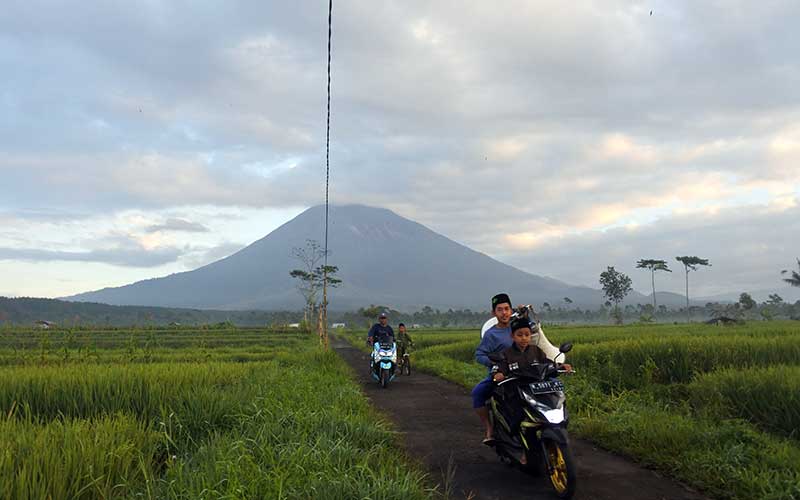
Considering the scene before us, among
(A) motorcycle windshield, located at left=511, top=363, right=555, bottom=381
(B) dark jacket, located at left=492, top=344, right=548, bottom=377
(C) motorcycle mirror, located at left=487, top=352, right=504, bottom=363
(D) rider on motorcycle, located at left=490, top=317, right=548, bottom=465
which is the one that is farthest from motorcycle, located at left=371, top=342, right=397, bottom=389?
(A) motorcycle windshield, located at left=511, top=363, right=555, bottom=381

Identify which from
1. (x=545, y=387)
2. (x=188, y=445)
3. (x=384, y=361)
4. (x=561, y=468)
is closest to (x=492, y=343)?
(x=545, y=387)

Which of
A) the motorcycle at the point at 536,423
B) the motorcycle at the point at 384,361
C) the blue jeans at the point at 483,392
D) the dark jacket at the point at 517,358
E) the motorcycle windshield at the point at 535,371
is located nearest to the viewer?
the motorcycle at the point at 536,423

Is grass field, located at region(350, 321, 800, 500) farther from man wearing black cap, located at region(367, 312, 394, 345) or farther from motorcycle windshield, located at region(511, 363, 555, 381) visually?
man wearing black cap, located at region(367, 312, 394, 345)

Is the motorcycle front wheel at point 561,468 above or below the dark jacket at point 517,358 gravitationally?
below

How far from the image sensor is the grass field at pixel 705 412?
4.71 meters

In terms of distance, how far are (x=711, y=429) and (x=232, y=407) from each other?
18.5 feet

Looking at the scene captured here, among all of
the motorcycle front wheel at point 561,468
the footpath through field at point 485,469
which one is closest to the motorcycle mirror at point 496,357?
the motorcycle front wheel at point 561,468

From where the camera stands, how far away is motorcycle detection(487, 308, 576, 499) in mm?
4484

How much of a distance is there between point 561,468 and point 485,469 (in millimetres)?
1085

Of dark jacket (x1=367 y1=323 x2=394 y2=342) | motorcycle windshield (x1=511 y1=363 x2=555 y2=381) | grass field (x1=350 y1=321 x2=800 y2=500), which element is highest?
motorcycle windshield (x1=511 y1=363 x2=555 y2=381)

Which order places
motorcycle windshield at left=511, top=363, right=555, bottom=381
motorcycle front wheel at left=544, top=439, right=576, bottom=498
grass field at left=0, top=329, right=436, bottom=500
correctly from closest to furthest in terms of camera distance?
1. grass field at left=0, top=329, right=436, bottom=500
2. motorcycle front wheel at left=544, top=439, right=576, bottom=498
3. motorcycle windshield at left=511, top=363, right=555, bottom=381

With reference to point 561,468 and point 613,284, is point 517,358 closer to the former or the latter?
point 561,468

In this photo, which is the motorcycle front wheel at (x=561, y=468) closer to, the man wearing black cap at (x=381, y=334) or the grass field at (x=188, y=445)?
the grass field at (x=188, y=445)

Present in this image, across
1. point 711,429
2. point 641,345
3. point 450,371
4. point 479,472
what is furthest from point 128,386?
point 641,345
